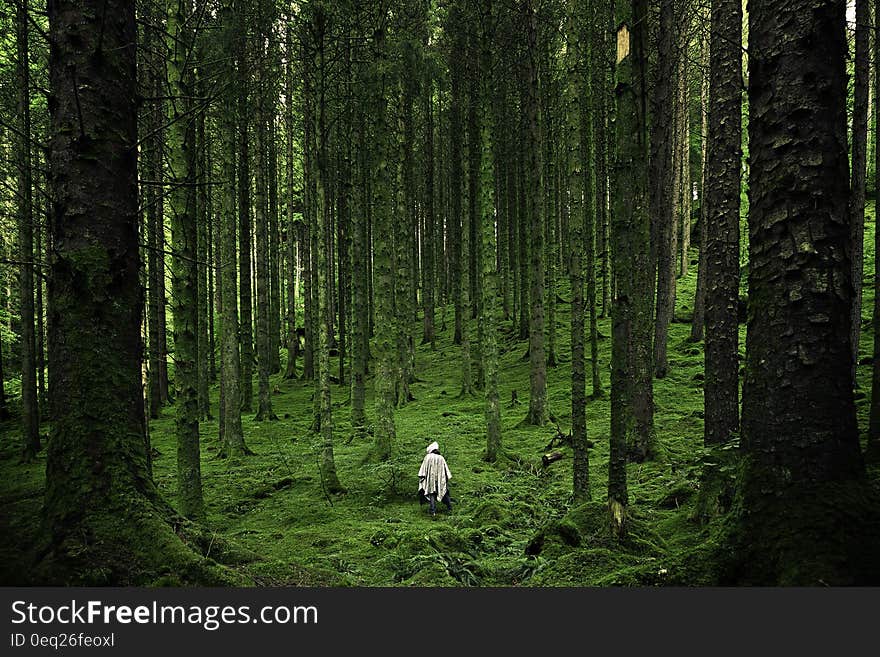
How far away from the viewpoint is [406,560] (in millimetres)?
6594

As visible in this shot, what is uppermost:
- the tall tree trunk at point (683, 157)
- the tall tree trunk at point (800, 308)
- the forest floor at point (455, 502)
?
the tall tree trunk at point (683, 157)

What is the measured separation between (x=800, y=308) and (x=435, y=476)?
7319mm

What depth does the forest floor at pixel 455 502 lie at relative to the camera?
4375 millimetres

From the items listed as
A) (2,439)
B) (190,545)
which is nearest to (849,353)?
(190,545)

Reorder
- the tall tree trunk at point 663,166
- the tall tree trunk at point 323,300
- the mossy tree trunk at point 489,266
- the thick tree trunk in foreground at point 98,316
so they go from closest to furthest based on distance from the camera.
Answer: the thick tree trunk in foreground at point 98,316 < the tall tree trunk at point 323,300 < the tall tree trunk at point 663,166 < the mossy tree trunk at point 489,266

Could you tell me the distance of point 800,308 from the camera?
291 centimetres

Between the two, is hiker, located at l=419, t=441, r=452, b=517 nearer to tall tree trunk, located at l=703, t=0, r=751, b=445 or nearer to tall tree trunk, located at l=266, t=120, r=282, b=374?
tall tree trunk, located at l=703, t=0, r=751, b=445

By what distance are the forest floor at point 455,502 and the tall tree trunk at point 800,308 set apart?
1.70 feet

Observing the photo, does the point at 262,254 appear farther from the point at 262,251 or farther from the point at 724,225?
the point at 724,225

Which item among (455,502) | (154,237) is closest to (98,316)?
(455,502)

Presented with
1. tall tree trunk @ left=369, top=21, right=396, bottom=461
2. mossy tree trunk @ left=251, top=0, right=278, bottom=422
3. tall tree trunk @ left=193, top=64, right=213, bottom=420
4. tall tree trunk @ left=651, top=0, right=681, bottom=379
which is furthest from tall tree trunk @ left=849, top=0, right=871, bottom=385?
mossy tree trunk @ left=251, top=0, right=278, bottom=422

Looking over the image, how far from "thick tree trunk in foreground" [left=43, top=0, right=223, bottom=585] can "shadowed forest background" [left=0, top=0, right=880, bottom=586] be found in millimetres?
15

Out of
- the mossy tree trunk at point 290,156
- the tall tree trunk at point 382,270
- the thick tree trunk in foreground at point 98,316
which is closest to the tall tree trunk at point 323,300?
the tall tree trunk at point 382,270

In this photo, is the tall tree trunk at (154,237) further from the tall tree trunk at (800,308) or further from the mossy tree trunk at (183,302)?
the tall tree trunk at (800,308)
